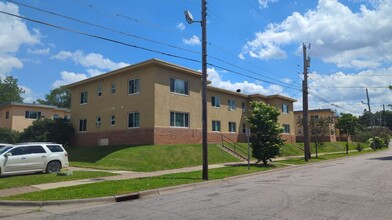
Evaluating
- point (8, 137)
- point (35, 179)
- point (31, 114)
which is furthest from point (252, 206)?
point (31, 114)

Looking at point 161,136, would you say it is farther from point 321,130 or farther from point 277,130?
point 321,130

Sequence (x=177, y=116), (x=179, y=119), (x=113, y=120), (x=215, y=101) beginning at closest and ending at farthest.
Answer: (x=177, y=116) < (x=179, y=119) < (x=113, y=120) < (x=215, y=101)

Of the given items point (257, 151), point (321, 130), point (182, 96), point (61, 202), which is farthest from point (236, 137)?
point (61, 202)

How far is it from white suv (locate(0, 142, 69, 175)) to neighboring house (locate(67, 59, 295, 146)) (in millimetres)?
8771

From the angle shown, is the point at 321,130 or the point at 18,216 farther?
the point at 321,130

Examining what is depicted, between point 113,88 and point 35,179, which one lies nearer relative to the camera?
point 35,179

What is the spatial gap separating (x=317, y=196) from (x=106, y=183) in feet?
25.8

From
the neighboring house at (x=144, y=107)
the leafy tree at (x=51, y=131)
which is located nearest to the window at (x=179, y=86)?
the neighboring house at (x=144, y=107)

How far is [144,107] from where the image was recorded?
87.9 ft

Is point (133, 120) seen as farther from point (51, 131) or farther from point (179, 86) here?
point (51, 131)

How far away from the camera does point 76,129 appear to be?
1352 inches

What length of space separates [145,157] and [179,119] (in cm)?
650

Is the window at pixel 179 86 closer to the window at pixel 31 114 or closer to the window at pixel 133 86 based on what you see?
the window at pixel 133 86

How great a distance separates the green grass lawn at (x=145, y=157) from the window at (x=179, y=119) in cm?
248
